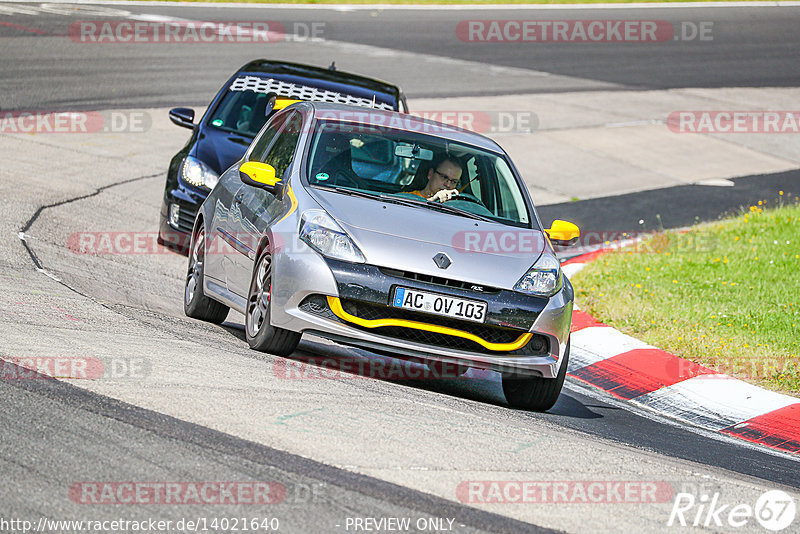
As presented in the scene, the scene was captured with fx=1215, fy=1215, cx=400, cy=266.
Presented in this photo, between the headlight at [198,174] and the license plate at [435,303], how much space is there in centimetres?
461

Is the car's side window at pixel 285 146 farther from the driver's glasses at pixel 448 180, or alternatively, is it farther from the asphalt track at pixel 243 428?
the asphalt track at pixel 243 428

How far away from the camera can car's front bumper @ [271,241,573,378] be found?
683cm

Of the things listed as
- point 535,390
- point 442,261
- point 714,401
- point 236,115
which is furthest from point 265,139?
point 714,401

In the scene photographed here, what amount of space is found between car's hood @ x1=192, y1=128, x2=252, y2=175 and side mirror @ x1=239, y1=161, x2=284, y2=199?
3339 millimetres

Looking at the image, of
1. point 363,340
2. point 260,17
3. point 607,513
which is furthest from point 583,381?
point 260,17

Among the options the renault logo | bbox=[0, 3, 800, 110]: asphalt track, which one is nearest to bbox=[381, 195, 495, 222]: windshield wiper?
the renault logo

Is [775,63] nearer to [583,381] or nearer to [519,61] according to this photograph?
[519,61]

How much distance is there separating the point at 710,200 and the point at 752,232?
274 cm

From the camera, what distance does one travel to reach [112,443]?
16.2ft

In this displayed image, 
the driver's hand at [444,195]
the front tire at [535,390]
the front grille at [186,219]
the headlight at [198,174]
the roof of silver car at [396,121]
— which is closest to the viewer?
the front tire at [535,390]

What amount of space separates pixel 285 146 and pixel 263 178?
2.08 ft

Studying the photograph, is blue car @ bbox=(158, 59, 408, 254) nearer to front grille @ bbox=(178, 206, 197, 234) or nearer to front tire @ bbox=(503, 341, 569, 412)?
front grille @ bbox=(178, 206, 197, 234)

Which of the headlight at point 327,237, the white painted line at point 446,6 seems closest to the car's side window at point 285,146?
the headlight at point 327,237

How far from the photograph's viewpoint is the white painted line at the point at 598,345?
9.46 meters
